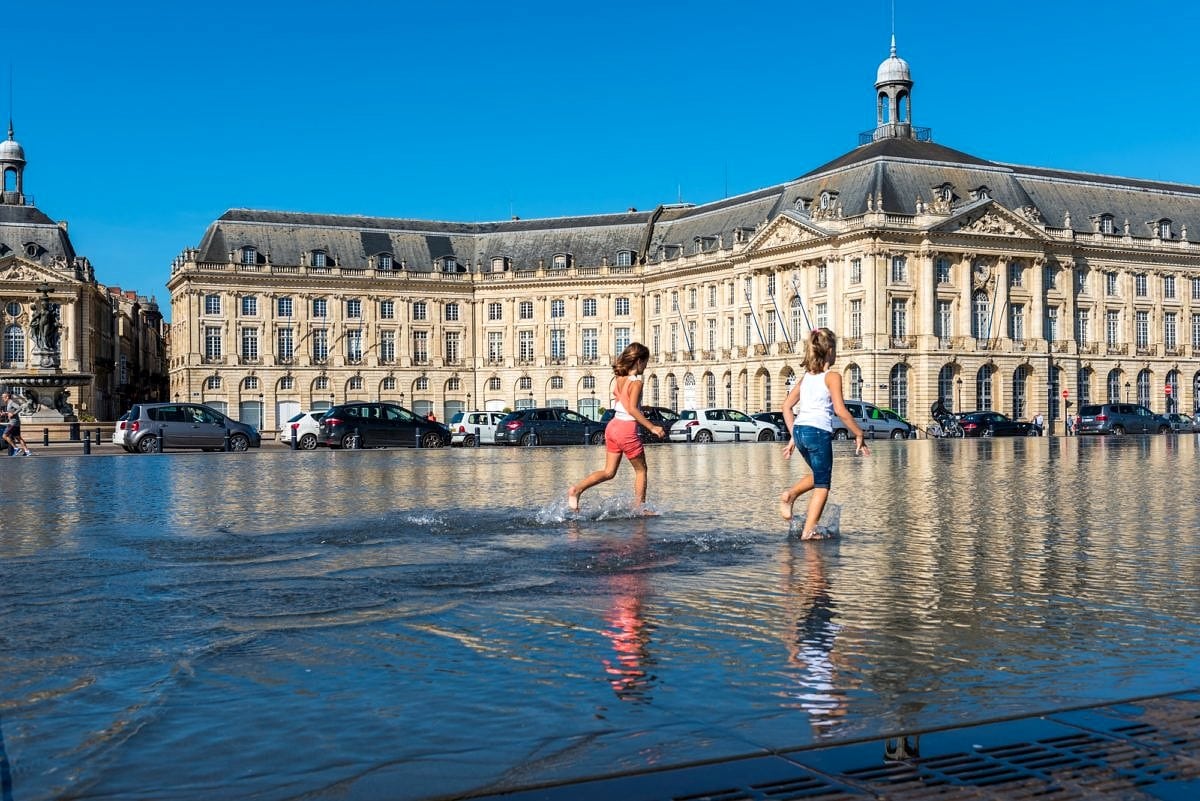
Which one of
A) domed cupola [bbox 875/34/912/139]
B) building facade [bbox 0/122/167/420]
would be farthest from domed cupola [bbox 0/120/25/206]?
domed cupola [bbox 875/34/912/139]

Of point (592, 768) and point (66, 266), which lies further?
point (66, 266)

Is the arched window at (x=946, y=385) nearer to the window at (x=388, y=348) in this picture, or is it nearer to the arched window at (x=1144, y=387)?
the arched window at (x=1144, y=387)

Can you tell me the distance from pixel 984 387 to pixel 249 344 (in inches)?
1955

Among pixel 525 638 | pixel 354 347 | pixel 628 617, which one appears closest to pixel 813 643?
pixel 628 617

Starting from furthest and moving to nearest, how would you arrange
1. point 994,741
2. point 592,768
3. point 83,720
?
point 83,720 → point 994,741 → point 592,768

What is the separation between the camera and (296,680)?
16.4 feet

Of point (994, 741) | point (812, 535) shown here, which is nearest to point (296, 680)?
point (994, 741)

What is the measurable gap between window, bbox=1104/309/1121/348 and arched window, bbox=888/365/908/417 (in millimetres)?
15691

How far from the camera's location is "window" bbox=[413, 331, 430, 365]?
312 feet

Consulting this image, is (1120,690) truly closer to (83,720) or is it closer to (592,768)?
(592,768)

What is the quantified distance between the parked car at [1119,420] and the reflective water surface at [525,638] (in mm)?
49763

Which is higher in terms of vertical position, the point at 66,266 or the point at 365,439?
the point at 66,266

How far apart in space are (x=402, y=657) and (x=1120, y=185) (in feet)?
282

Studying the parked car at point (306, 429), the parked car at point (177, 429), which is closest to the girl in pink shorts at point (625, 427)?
the parked car at point (177, 429)
